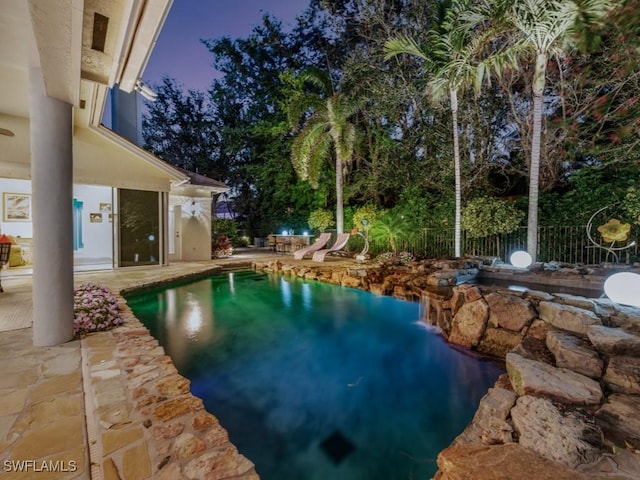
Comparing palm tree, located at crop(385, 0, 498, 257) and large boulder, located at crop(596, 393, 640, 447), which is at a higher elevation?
palm tree, located at crop(385, 0, 498, 257)

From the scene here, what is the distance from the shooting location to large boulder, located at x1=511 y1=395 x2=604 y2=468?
6.25 feet

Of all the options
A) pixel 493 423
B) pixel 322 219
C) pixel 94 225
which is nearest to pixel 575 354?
pixel 493 423

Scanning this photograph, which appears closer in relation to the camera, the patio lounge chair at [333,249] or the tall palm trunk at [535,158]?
the tall palm trunk at [535,158]

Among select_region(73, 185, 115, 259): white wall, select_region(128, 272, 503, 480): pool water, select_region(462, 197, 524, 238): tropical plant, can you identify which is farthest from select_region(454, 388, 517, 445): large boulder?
select_region(73, 185, 115, 259): white wall

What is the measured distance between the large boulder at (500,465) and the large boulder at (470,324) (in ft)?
8.97

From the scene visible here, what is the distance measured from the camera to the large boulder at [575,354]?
9.33ft

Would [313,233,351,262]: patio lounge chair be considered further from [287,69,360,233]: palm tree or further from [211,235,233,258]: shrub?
[211,235,233,258]: shrub

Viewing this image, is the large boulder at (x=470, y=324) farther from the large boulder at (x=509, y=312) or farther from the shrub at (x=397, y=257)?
the shrub at (x=397, y=257)

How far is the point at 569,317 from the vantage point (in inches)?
147

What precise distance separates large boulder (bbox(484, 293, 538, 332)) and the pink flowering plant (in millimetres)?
5452

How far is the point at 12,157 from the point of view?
696 cm

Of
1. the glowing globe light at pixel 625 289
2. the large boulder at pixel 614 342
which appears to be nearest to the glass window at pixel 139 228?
the large boulder at pixel 614 342

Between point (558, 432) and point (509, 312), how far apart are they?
2636mm

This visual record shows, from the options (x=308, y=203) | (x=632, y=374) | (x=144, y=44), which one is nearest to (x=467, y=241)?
(x=632, y=374)
